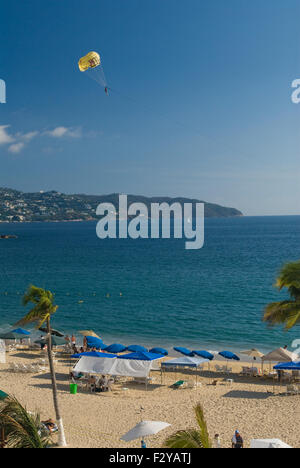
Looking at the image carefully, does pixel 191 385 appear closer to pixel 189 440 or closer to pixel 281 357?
pixel 281 357

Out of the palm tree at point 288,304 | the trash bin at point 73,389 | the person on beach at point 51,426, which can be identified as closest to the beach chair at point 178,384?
the trash bin at point 73,389

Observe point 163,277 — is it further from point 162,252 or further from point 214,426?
point 214,426

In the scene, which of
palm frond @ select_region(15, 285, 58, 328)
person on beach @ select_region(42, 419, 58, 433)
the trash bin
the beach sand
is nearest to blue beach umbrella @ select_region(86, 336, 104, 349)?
the beach sand

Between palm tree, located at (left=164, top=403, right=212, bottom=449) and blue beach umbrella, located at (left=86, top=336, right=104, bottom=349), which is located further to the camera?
blue beach umbrella, located at (left=86, top=336, right=104, bottom=349)

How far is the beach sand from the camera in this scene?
12.8 m

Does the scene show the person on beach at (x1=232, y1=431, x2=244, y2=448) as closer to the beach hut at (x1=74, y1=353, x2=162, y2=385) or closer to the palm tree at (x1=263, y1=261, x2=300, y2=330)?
the palm tree at (x1=263, y1=261, x2=300, y2=330)

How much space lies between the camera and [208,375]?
21188 mm

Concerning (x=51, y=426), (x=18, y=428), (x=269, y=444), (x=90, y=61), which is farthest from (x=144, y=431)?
(x=90, y=61)

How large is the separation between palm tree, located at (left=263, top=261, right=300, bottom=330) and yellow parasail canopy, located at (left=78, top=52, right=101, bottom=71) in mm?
15648

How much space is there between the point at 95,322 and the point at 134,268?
3326cm

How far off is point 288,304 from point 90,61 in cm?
1651

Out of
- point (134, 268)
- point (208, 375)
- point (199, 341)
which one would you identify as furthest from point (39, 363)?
point (134, 268)

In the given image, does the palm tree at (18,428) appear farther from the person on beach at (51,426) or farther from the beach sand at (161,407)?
the person on beach at (51,426)
